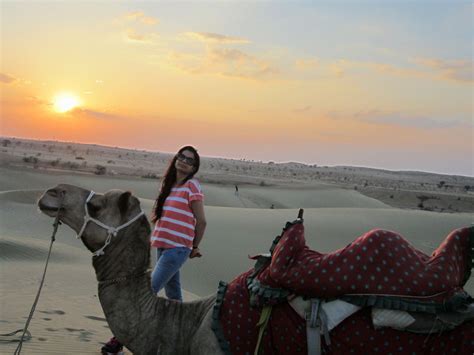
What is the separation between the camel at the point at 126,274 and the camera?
3713mm

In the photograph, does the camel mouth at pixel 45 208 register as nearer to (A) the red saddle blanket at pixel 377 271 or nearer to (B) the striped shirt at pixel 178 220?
(A) the red saddle blanket at pixel 377 271

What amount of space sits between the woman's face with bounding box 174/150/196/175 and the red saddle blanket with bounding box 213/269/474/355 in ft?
7.42

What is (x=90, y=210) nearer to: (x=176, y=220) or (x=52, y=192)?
(x=52, y=192)

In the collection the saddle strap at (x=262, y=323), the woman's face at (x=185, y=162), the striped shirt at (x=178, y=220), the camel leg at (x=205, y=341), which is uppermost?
the woman's face at (x=185, y=162)

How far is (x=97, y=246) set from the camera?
3807 millimetres

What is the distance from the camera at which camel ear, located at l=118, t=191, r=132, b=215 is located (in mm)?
3801

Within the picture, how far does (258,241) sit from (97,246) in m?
14.5

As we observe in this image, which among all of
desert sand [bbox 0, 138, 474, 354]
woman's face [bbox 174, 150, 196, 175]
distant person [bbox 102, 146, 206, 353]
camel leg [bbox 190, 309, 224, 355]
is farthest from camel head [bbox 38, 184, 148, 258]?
desert sand [bbox 0, 138, 474, 354]

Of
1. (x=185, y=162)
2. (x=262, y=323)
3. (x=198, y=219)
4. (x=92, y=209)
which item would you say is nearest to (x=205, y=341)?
(x=262, y=323)

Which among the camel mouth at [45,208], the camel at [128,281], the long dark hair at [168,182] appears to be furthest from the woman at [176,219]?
the camel mouth at [45,208]

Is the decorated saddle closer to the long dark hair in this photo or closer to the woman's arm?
the woman's arm

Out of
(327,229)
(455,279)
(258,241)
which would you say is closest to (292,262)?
(455,279)

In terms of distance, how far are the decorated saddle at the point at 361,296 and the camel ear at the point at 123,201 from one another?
3.10 feet

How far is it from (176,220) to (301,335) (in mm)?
2591
